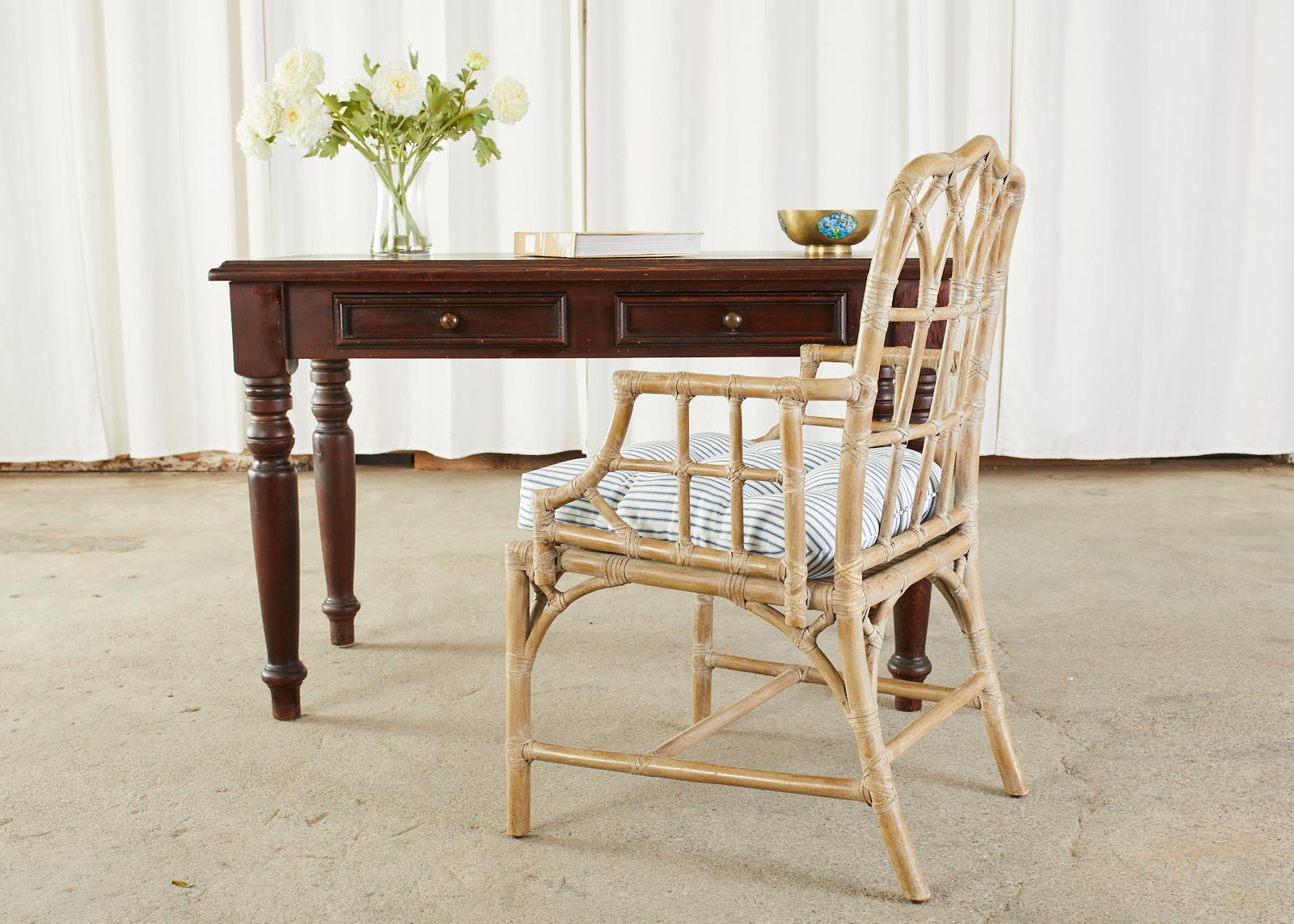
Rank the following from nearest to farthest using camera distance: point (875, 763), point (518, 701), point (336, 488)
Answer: point (875, 763)
point (518, 701)
point (336, 488)

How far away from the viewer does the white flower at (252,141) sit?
2209 millimetres

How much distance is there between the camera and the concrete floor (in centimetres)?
154

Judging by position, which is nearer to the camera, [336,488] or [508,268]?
[508,268]

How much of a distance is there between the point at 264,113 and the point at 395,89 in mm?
238

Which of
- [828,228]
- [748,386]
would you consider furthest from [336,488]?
[748,386]

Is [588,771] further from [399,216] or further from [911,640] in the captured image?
[399,216]

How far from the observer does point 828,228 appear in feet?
7.07

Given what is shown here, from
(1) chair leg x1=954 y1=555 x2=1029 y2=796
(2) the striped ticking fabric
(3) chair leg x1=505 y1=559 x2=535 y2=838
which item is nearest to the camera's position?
(2) the striped ticking fabric

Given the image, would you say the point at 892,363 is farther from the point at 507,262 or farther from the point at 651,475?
the point at 507,262

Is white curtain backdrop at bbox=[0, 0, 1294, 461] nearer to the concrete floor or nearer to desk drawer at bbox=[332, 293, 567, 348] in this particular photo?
the concrete floor

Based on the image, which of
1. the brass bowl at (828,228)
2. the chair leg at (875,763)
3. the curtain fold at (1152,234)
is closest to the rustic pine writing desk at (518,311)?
the brass bowl at (828,228)

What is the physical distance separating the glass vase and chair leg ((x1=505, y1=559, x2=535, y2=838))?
88 cm

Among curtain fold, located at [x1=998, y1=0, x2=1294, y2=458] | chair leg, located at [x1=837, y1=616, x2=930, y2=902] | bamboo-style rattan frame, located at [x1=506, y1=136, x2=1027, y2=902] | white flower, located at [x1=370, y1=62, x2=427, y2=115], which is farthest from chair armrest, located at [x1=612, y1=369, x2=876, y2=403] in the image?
curtain fold, located at [x1=998, y1=0, x2=1294, y2=458]

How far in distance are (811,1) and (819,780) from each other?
3.06m
